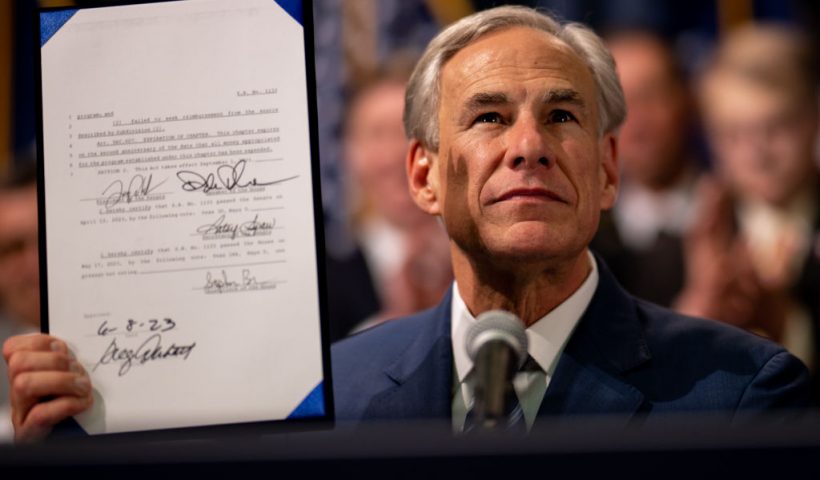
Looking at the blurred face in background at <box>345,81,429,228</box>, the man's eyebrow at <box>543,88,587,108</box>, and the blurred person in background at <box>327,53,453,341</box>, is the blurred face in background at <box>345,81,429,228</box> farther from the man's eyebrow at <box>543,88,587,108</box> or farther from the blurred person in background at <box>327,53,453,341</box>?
the man's eyebrow at <box>543,88,587,108</box>

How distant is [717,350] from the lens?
2152mm

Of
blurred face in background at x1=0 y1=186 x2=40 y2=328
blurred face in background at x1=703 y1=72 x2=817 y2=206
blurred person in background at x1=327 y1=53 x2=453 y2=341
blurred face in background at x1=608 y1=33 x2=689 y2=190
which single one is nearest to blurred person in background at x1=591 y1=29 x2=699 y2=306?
blurred face in background at x1=608 y1=33 x2=689 y2=190

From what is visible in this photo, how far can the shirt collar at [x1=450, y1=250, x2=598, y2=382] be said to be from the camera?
2213mm

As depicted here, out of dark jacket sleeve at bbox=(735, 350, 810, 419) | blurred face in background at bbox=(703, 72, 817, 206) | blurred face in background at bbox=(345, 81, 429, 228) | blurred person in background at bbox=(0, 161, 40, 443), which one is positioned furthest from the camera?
blurred person in background at bbox=(0, 161, 40, 443)

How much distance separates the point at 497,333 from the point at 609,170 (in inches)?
33.0

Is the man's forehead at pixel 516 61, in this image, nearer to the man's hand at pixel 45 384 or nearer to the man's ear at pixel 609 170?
the man's ear at pixel 609 170

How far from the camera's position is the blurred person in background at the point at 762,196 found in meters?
4.15

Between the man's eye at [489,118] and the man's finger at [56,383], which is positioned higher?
the man's eye at [489,118]

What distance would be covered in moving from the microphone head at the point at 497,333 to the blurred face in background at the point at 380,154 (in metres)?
2.83

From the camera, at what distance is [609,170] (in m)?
2.34
